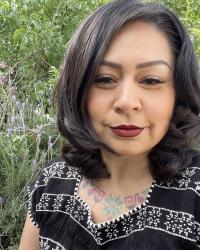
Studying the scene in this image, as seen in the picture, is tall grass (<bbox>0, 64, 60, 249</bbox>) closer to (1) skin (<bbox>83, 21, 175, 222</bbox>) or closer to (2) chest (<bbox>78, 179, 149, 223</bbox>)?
(2) chest (<bbox>78, 179, 149, 223</bbox>)

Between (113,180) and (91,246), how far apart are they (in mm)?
252

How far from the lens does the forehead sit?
142cm

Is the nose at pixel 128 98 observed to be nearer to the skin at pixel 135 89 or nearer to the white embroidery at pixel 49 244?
the skin at pixel 135 89

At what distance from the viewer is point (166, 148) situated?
1.62 meters

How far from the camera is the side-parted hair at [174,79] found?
1.48 m

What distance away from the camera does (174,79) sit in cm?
151

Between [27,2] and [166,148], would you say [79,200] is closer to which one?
[166,148]

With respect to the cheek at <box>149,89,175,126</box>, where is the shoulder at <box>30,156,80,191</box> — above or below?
below

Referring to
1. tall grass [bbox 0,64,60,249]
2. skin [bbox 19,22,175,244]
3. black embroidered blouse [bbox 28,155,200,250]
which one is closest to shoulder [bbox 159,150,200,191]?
black embroidered blouse [bbox 28,155,200,250]

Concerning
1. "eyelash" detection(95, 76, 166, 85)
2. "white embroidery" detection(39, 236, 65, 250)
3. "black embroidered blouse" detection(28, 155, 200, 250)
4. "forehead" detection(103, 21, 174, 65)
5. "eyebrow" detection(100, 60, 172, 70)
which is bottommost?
"white embroidery" detection(39, 236, 65, 250)

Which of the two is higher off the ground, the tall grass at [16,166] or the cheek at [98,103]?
the cheek at [98,103]

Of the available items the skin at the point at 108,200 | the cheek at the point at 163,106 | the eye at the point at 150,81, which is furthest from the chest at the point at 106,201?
the eye at the point at 150,81

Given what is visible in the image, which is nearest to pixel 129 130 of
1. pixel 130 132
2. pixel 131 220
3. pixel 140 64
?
pixel 130 132

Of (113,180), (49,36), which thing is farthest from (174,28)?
(49,36)
